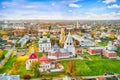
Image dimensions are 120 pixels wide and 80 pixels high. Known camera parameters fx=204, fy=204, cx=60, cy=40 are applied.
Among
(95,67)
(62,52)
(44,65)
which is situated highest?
(62,52)

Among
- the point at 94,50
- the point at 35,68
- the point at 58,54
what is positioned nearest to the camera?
the point at 35,68

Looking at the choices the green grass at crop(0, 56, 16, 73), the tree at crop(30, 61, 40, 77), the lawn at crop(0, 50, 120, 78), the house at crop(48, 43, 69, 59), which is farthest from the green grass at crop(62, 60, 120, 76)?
the green grass at crop(0, 56, 16, 73)

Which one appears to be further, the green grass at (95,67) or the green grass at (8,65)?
the green grass at (8,65)

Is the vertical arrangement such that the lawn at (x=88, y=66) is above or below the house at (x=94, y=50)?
below

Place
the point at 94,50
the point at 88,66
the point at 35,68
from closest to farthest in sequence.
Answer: the point at 35,68 → the point at 88,66 → the point at 94,50

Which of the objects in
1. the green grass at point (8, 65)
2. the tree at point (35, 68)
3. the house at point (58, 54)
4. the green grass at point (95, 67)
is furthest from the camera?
the house at point (58, 54)

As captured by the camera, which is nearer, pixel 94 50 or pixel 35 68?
pixel 35 68

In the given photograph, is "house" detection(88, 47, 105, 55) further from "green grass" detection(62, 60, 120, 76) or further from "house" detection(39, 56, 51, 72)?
"house" detection(39, 56, 51, 72)

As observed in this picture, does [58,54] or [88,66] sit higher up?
[58,54]

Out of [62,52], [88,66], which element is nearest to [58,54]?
[62,52]

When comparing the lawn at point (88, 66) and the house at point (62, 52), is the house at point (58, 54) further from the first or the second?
the lawn at point (88, 66)

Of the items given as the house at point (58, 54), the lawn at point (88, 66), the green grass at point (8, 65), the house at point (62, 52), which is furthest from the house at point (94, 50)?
the green grass at point (8, 65)

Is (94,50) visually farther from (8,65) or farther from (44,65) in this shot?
(8,65)
